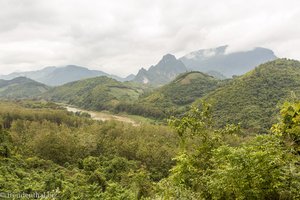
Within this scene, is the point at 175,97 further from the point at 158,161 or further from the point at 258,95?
the point at 158,161

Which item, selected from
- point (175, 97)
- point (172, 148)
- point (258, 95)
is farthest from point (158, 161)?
point (175, 97)

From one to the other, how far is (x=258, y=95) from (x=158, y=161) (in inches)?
2691

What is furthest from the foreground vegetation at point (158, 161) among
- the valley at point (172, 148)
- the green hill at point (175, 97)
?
the green hill at point (175, 97)

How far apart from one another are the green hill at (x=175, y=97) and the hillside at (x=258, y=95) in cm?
2567

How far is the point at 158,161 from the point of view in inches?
2173

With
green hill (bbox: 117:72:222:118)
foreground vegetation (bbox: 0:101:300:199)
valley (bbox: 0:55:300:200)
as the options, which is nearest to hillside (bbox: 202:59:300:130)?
valley (bbox: 0:55:300:200)

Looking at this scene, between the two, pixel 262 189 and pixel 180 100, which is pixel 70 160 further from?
pixel 180 100

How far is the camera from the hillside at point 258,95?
9031 cm

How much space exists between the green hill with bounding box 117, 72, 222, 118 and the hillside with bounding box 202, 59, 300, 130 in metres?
25.7

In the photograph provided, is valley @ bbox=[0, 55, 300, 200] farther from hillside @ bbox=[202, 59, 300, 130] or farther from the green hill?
the green hill

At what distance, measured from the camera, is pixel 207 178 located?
10297 millimetres

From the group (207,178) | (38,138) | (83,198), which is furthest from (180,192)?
(38,138)

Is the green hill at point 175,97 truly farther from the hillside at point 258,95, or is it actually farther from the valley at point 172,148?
the hillside at point 258,95

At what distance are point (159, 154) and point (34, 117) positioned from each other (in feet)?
157
